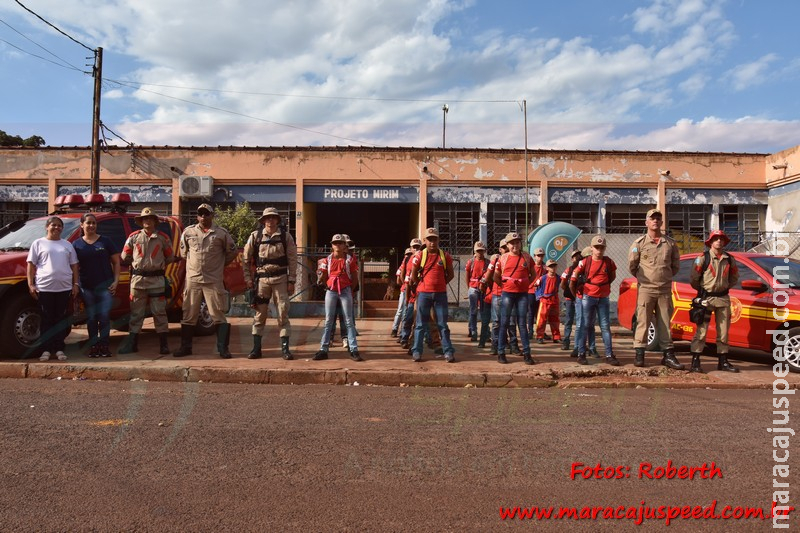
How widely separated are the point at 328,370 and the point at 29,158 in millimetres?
19989

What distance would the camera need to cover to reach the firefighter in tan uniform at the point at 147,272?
7848mm

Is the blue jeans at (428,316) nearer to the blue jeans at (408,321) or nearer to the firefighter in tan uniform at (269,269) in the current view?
the blue jeans at (408,321)

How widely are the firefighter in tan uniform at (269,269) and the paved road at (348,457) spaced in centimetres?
166

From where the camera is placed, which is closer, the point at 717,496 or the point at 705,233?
the point at 717,496

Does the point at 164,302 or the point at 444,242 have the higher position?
the point at 444,242

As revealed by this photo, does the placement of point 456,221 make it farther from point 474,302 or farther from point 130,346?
point 130,346

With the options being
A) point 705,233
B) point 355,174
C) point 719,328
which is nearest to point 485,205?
point 355,174

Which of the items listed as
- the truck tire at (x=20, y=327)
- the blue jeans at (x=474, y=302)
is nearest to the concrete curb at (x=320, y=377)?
the truck tire at (x=20, y=327)

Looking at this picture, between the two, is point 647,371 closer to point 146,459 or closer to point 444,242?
point 146,459

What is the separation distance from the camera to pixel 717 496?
3.41 meters

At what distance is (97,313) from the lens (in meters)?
7.83

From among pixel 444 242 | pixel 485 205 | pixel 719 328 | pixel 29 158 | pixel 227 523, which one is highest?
pixel 29 158

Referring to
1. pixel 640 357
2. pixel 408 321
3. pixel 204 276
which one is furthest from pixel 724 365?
pixel 204 276

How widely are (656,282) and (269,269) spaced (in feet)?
16.3
